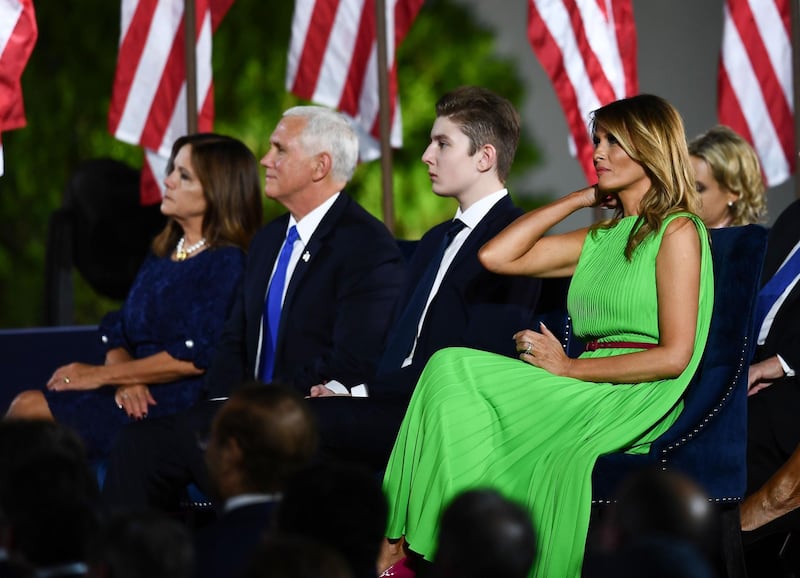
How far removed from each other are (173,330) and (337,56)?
2.76 metres

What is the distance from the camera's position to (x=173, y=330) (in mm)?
4801

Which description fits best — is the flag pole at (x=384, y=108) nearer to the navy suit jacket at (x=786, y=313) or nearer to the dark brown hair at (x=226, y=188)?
the dark brown hair at (x=226, y=188)

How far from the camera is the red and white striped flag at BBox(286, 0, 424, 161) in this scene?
23.4ft

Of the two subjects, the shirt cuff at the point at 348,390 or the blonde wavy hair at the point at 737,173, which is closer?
the shirt cuff at the point at 348,390

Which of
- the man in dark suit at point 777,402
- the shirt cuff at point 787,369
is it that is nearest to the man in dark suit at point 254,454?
the man in dark suit at point 777,402

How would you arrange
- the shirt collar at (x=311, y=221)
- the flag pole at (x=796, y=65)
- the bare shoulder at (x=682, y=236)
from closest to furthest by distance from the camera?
the bare shoulder at (x=682, y=236) < the shirt collar at (x=311, y=221) < the flag pole at (x=796, y=65)

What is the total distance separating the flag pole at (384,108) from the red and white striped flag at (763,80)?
63.9 inches

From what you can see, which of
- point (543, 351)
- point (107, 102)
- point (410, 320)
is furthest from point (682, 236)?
Result: point (107, 102)

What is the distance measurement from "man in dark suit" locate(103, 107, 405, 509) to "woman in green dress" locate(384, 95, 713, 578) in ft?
2.36

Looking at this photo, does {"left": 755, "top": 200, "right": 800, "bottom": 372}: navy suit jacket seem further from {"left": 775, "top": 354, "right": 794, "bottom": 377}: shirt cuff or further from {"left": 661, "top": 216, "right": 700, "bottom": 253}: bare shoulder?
{"left": 661, "top": 216, "right": 700, "bottom": 253}: bare shoulder

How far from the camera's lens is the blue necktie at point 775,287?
167 inches

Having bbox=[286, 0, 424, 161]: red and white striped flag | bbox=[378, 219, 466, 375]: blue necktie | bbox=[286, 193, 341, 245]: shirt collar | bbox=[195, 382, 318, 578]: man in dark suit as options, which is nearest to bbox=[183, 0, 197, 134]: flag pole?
bbox=[286, 0, 424, 161]: red and white striped flag

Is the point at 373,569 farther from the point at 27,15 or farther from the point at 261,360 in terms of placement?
the point at 27,15

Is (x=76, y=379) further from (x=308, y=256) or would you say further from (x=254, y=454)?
(x=254, y=454)
